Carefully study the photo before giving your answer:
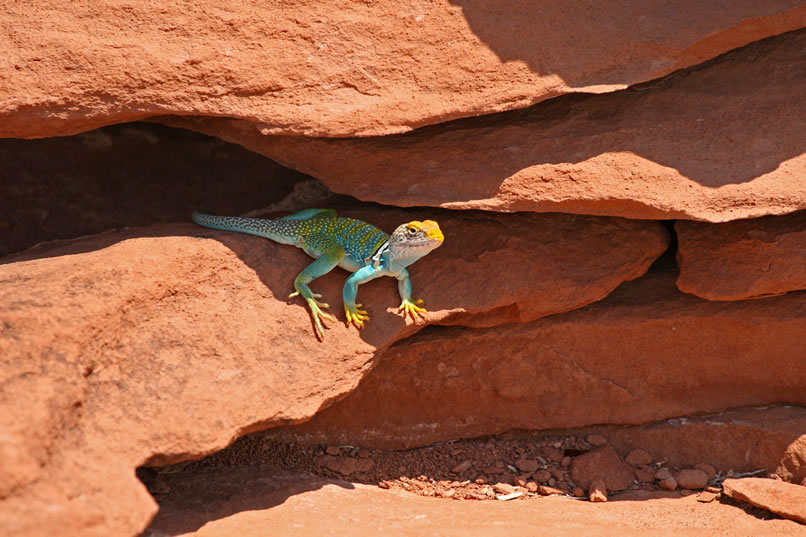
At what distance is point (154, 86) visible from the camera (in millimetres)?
4090

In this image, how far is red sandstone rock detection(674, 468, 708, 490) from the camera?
5055 millimetres

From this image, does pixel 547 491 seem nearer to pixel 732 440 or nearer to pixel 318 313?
pixel 732 440

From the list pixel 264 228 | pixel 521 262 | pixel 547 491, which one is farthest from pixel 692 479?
pixel 264 228

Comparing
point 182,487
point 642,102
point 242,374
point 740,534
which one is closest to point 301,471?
point 182,487

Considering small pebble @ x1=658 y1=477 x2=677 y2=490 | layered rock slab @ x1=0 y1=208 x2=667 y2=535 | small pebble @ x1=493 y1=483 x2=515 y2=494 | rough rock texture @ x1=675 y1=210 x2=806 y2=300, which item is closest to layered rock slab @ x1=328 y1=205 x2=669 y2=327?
layered rock slab @ x1=0 y1=208 x2=667 y2=535

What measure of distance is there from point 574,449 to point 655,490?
22.4 inches

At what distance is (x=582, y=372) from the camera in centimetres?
528

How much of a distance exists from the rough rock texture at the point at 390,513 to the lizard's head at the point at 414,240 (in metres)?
1.47

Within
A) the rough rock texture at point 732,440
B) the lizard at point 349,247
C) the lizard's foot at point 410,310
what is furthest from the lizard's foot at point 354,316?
the rough rock texture at point 732,440

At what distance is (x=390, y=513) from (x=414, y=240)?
1587 millimetres

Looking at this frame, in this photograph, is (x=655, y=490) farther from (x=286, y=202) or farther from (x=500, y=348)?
(x=286, y=202)

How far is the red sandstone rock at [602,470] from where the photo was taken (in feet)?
16.6

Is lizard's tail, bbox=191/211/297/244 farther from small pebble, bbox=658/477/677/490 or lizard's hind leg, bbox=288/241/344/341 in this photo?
small pebble, bbox=658/477/677/490

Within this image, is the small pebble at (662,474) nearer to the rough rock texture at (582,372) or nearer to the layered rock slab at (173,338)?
the rough rock texture at (582,372)
